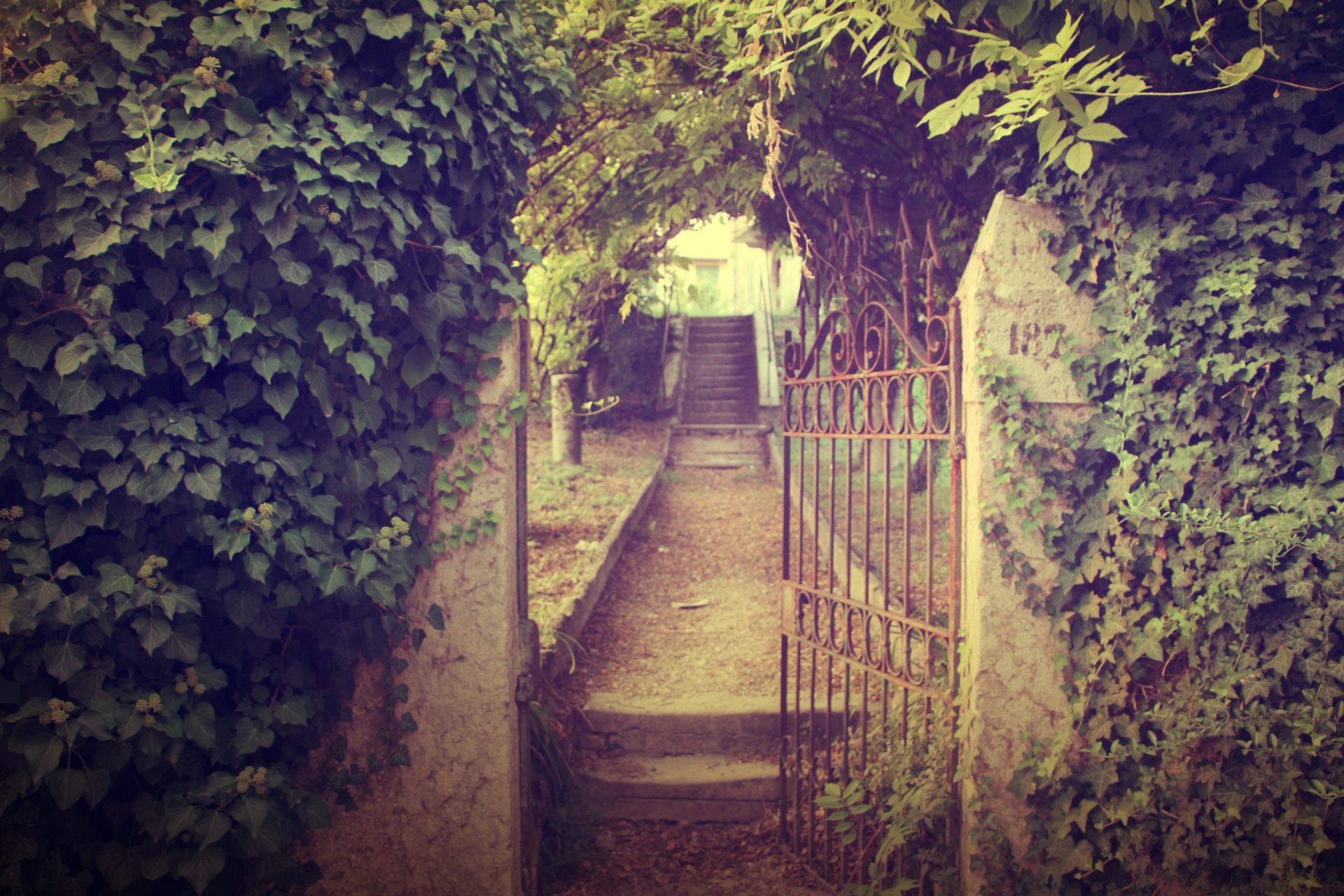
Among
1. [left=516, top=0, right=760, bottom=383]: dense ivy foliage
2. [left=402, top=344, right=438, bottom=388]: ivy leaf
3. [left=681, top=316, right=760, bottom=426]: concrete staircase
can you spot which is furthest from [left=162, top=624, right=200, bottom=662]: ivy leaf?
[left=681, top=316, right=760, bottom=426]: concrete staircase

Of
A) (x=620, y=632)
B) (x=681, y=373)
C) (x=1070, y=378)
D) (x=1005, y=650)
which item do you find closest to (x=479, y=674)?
(x=1005, y=650)

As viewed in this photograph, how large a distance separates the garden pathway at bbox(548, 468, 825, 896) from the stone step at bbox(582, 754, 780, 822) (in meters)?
0.05

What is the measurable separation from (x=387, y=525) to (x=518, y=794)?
4.18 feet

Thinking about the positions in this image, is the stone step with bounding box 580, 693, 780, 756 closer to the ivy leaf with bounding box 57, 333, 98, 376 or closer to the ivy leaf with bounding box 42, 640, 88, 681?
the ivy leaf with bounding box 42, 640, 88, 681

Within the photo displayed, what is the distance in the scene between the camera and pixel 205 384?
2.60 m

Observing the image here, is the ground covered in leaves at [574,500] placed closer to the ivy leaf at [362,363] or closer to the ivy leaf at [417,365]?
the ivy leaf at [417,365]

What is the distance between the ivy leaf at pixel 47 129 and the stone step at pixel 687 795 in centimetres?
358

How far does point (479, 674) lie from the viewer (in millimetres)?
3146

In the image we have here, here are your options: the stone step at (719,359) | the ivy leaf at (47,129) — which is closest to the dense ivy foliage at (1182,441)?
the ivy leaf at (47,129)

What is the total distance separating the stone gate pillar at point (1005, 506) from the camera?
9.20 ft

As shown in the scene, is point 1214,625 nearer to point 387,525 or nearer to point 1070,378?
point 1070,378

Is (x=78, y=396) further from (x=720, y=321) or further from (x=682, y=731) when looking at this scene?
(x=720, y=321)

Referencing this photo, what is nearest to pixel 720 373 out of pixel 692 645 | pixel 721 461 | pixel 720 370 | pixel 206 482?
pixel 720 370

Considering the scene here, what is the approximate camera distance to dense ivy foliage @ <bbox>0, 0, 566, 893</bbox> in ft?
7.59
